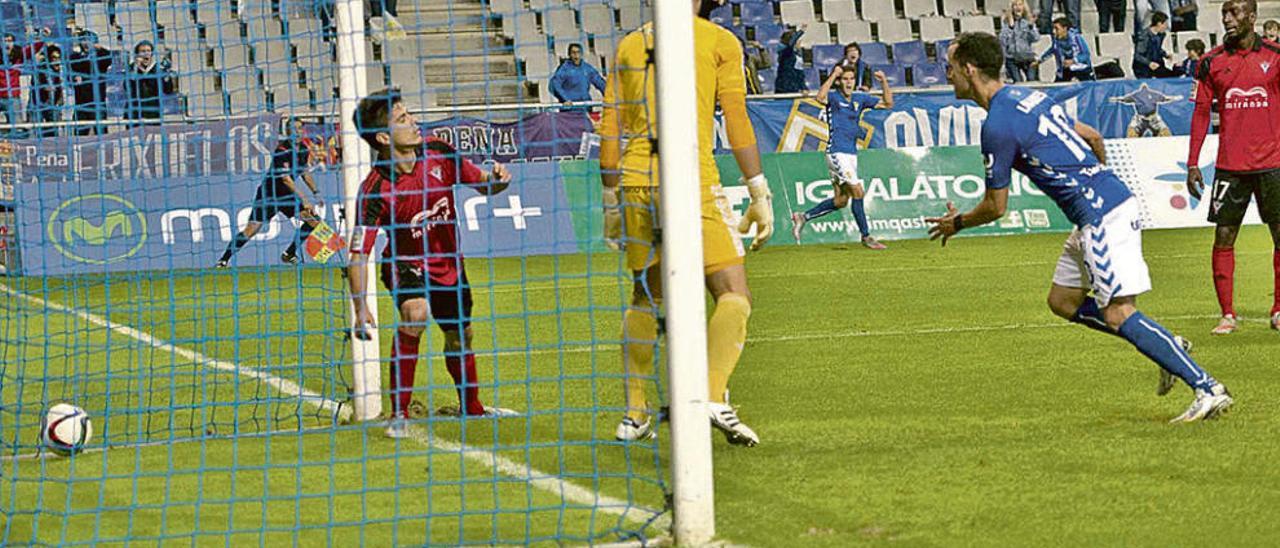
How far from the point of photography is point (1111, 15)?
2833 centimetres

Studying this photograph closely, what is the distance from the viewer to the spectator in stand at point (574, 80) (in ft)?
73.4

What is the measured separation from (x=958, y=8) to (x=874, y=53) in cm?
238

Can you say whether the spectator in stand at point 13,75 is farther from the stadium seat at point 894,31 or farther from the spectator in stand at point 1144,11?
the spectator in stand at point 1144,11

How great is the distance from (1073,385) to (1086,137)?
5.22ft

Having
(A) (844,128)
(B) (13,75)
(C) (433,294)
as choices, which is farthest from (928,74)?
(C) (433,294)

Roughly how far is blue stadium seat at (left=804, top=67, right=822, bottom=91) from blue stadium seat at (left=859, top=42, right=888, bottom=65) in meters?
1.00

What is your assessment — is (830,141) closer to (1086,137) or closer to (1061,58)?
(1061,58)

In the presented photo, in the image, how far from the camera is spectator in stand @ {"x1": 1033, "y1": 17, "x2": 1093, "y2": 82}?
83.7ft

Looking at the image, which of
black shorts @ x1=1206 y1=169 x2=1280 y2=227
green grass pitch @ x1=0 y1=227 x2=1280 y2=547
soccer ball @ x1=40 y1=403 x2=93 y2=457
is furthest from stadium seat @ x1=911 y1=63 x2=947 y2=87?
soccer ball @ x1=40 y1=403 x2=93 y2=457

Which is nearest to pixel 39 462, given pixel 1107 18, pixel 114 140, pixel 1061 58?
pixel 114 140

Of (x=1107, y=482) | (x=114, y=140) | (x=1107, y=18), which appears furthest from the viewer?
(x=1107, y=18)

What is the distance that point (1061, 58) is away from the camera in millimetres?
25750

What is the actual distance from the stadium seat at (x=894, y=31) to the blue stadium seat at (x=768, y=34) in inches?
72.6

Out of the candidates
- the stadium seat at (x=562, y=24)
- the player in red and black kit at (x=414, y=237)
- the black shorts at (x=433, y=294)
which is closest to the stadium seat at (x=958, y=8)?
the stadium seat at (x=562, y=24)
